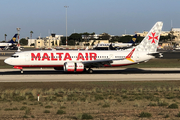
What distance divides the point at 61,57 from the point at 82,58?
371 cm

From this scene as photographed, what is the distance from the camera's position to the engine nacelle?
4388 centimetres

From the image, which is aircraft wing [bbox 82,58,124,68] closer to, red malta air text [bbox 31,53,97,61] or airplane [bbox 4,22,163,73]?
airplane [bbox 4,22,163,73]

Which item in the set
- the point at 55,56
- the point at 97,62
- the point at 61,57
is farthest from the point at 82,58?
the point at 55,56

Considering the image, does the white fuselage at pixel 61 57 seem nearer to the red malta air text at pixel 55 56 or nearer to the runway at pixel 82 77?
the red malta air text at pixel 55 56

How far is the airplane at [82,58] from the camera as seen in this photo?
147 ft

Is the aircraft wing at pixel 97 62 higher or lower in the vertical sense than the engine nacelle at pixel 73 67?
higher

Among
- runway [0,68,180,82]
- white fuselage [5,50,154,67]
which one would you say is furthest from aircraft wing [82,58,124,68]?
runway [0,68,180,82]

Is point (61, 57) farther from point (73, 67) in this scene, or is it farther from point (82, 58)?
point (82, 58)

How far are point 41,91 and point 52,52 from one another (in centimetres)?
1816

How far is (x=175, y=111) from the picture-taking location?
62.7 ft

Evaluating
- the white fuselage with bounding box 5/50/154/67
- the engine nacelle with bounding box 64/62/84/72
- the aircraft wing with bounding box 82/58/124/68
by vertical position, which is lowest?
the engine nacelle with bounding box 64/62/84/72

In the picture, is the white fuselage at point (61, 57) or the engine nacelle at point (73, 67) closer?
the engine nacelle at point (73, 67)

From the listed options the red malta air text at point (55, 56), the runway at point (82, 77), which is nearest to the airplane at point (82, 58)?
the red malta air text at point (55, 56)

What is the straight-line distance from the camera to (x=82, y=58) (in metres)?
46.8
